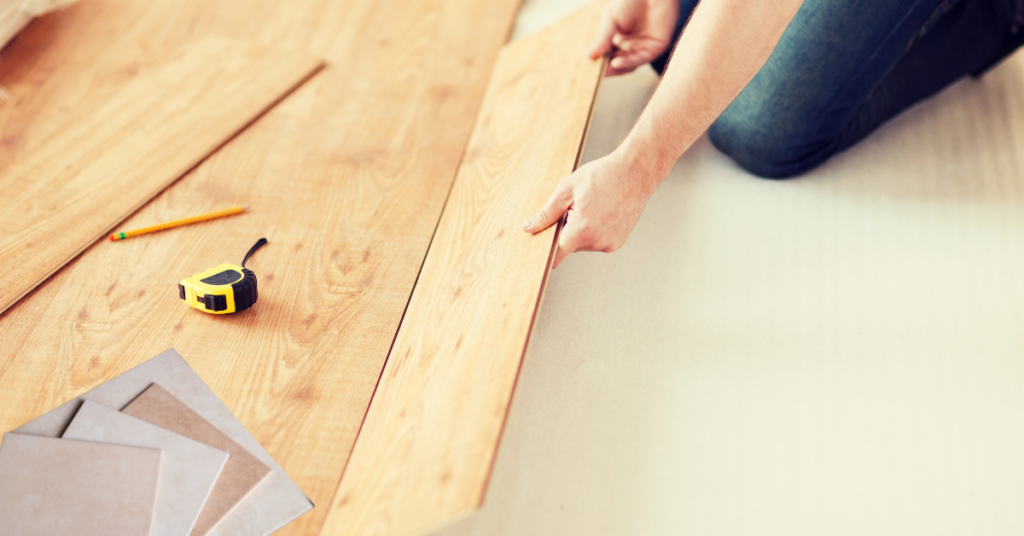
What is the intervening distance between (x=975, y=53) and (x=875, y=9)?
18.6 inches

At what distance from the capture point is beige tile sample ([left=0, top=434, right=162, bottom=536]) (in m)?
0.85

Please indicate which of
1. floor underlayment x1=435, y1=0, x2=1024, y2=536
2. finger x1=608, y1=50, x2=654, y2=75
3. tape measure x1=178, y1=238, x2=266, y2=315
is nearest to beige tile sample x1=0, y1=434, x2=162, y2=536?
tape measure x1=178, y1=238, x2=266, y2=315

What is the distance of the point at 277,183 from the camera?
4.57 ft

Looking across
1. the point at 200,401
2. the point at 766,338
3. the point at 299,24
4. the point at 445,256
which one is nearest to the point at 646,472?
the point at 766,338

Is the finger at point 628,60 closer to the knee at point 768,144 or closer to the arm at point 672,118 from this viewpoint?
the knee at point 768,144

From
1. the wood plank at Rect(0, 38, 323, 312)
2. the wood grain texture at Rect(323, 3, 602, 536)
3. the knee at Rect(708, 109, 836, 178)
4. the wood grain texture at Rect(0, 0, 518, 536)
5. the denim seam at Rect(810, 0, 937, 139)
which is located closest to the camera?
the wood grain texture at Rect(323, 3, 602, 536)

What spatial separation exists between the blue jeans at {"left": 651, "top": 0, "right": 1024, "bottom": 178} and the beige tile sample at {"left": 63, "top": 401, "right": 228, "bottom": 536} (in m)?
1.31

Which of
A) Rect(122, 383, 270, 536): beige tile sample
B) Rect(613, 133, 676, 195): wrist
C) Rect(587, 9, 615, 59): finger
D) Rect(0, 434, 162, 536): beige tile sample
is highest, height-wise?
Rect(587, 9, 615, 59): finger

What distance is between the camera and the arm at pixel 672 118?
1047 mm

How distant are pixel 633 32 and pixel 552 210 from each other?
0.86m

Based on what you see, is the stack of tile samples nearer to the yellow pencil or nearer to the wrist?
the yellow pencil

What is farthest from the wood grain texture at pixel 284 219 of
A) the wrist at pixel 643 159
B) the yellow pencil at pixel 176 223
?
the wrist at pixel 643 159

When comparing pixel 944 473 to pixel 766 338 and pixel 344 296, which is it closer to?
pixel 766 338

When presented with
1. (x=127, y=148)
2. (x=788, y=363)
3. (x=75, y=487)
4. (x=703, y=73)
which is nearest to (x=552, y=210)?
(x=703, y=73)
